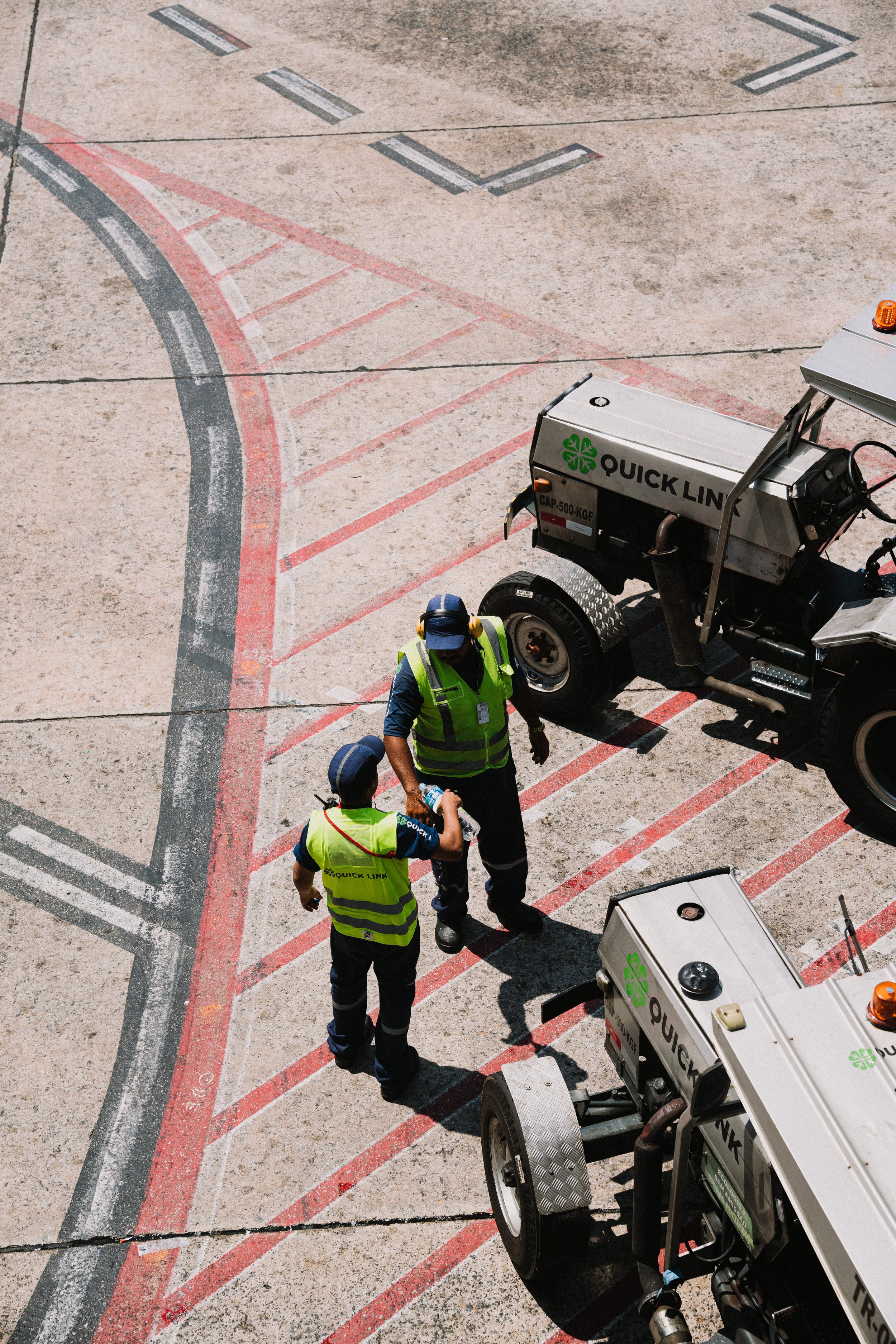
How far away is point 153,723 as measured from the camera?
7.79 metres

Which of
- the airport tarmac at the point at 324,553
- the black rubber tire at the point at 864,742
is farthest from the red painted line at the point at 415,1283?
the black rubber tire at the point at 864,742

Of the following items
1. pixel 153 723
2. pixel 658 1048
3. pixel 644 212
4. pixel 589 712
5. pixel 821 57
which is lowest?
pixel 153 723

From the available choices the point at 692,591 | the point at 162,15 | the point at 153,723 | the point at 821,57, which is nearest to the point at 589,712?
the point at 692,591

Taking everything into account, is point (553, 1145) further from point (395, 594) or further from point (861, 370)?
point (395, 594)

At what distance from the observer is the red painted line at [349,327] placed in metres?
11.0

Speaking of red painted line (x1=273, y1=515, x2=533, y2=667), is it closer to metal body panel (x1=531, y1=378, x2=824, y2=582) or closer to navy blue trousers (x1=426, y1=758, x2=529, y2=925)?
metal body panel (x1=531, y1=378, x2=824, y2=582)

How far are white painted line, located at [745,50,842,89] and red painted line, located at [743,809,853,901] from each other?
10877 millimetres

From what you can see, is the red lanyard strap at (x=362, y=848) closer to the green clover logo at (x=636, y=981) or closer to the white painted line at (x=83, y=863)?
the green clover logo at (x=636, y=981)

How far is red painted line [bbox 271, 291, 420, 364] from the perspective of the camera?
11.0 metres

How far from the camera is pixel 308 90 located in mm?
14789

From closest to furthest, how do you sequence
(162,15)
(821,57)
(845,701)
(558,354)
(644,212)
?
(845,701) < (558,354) < (644,212) < (821,57) < (162,15)

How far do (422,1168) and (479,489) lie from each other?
5309 millimetres

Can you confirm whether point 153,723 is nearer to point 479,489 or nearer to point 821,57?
point 479,489

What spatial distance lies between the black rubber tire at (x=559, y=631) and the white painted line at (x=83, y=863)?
2.44 m
